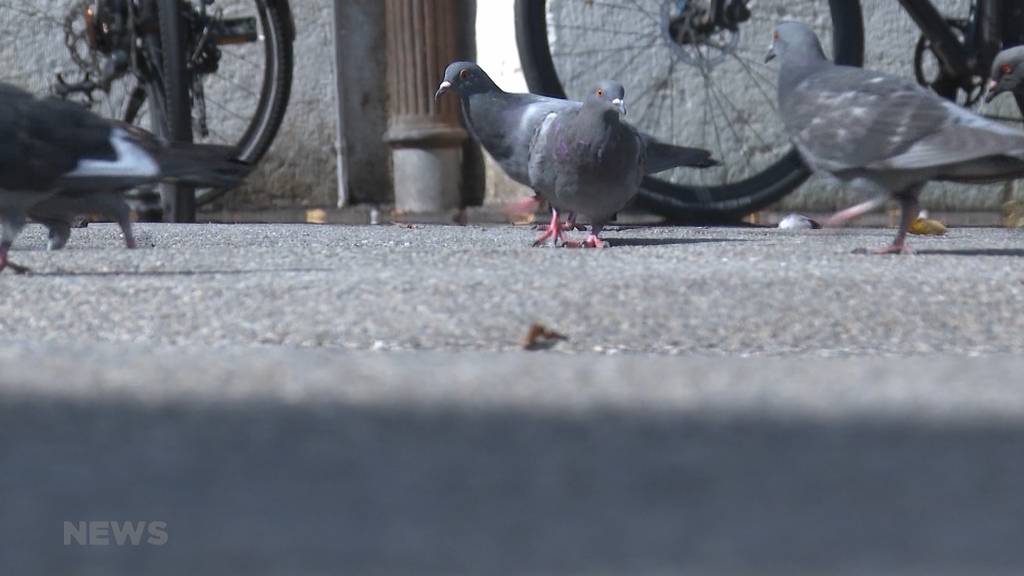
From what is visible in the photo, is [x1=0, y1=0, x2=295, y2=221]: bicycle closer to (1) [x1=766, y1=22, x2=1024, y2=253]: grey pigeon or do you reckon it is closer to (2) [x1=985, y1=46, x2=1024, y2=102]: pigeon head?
(1) [x1=766, y1=22, x2=1024, y2=253]: grey pigeon

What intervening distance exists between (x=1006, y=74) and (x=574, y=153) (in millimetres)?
1586

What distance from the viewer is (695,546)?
1.34m

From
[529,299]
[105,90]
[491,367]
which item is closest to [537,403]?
[491,367]

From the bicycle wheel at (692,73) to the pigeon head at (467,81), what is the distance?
16.0 inches

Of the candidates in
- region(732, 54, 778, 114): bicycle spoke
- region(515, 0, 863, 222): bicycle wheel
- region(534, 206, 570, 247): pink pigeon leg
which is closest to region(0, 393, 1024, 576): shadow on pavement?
region(534, 206, 570, 247): pink pigeon leg

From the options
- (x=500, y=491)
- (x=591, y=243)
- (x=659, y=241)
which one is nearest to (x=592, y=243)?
(x=591, y=243)

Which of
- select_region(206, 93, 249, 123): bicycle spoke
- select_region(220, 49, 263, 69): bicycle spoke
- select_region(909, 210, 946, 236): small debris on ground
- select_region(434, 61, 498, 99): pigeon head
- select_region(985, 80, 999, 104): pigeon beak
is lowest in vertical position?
select_region(909, 210, 946, 236): small debris on ground

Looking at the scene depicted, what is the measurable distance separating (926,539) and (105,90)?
5784 mm

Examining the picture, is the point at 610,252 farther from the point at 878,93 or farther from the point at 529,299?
the point at 529,299

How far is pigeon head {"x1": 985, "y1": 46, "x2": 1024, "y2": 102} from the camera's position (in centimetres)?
520

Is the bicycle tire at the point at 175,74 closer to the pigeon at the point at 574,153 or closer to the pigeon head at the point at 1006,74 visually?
the pigeon at the point at 574,153

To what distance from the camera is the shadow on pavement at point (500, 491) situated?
4.32 feet

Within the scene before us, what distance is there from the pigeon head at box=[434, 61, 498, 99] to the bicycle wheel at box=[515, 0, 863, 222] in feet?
1.34

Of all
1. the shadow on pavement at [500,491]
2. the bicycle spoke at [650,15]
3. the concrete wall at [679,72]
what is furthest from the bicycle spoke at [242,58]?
the shadow on pavement at [500,491]
